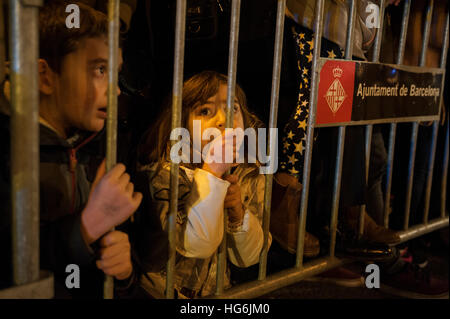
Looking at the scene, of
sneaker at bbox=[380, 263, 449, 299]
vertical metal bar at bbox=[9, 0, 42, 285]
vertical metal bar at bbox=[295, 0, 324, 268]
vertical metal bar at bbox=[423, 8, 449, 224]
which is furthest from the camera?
sneaker at bbox=[380, 263, 449, 299]

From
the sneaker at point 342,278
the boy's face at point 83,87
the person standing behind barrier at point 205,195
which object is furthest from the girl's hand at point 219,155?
the sneaker at point 342,278

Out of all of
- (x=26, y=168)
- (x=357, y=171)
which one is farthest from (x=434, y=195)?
(x=26, y=168)

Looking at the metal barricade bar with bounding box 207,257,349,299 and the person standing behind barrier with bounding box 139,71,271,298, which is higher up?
the person standing behind barrier with bounding box 139,71,271,298

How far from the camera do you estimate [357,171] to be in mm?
2070

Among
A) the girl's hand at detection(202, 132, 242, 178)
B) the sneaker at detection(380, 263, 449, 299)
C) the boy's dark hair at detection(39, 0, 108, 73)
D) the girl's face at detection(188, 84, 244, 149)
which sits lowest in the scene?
the sneaker at detection(380, 263, 449, 299)

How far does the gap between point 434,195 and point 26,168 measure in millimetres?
2598

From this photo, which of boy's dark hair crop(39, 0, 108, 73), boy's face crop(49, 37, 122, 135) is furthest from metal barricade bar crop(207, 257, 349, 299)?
boy's dark hair crop(39, 0, 108, 73)

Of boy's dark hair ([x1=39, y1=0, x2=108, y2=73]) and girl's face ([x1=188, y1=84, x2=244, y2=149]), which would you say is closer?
boy's dark hair ([x1=39, y1=0, x2=108, y2=73])

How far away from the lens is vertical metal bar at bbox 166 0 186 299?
130 centimetres

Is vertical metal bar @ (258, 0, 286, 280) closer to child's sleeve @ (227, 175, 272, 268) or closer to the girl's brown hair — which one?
child's sleeve @ (227, 175, 272, 268)

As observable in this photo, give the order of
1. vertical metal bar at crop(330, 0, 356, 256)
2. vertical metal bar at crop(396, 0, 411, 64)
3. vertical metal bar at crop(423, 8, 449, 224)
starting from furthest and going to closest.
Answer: vertical metal bar at crop(423, 8, 449, 224) → vertical metal bar at crop(396, 0, 411, 64) → vertical metal bar at crop(330, 0, 356, 256)

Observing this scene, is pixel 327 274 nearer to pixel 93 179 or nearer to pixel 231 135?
pixel 231 135

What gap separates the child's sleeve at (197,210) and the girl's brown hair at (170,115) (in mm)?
63
